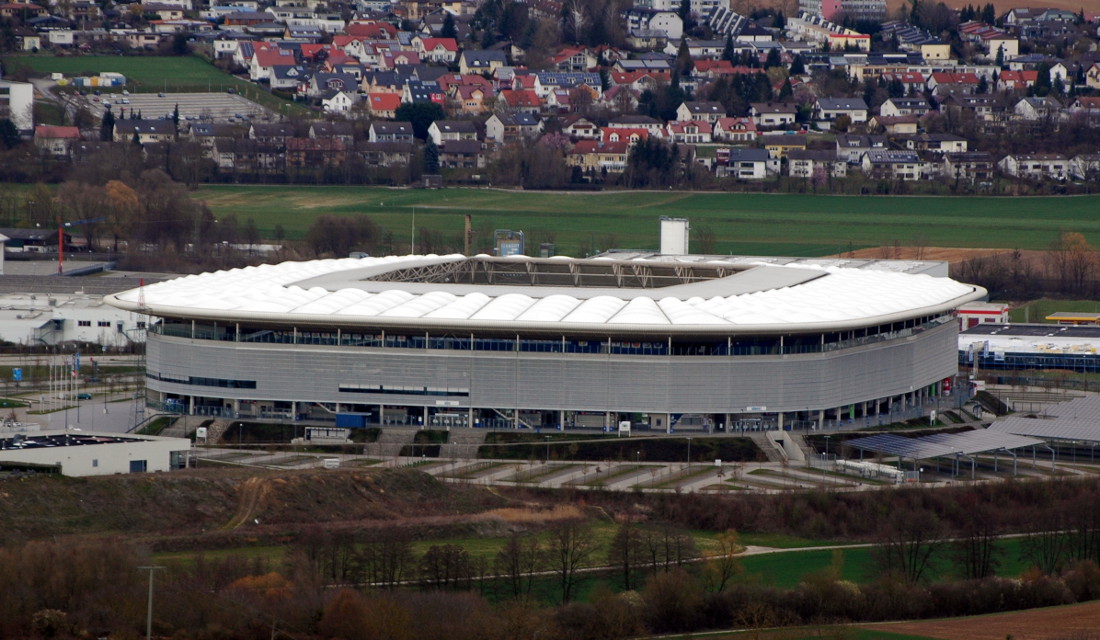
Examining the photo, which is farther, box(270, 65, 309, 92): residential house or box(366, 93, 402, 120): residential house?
box(270, 65, 309, 92): residential house

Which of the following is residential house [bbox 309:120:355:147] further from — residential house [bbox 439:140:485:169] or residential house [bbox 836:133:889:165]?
residential house [bbox 836:133:889:165]

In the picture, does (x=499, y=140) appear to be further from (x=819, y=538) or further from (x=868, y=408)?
(x=819, y=538)

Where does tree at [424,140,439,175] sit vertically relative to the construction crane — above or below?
above

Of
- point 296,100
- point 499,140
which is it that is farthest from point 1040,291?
point 296,100

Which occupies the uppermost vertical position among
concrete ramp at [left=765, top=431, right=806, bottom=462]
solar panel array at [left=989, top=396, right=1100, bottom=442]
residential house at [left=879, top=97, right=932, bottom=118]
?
residential house at [left=879, top=97, right=932, bottom=118]

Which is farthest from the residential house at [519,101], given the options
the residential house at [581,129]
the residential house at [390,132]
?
the residential house at [390,132]

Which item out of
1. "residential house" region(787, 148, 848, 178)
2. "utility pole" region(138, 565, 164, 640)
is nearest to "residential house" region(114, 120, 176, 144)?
"residential house" region(787, 148, 848, 178)

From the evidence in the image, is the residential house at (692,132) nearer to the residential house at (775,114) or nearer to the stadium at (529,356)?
the residential house at (775,114)

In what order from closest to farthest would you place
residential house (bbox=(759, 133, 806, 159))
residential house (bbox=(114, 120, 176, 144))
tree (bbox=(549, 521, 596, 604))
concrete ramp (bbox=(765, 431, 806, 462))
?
1. tree (bbox=(549, 521, 596, 604))
2. concrete ramp (bbox=(765, 431, 806, 462))
3. residential house (bbox=(114, 120, 176, 144))
4. residential house (bbox=(759, 133, 806, 159))
